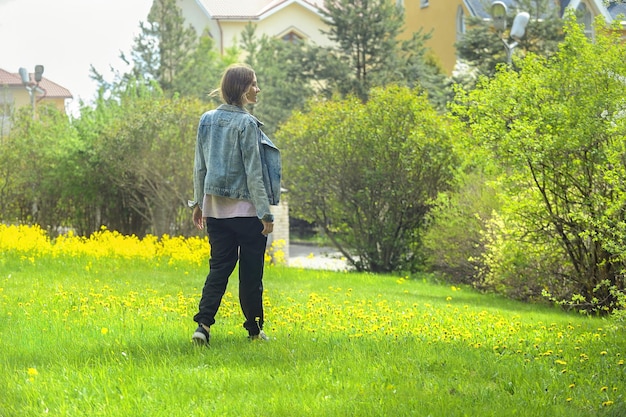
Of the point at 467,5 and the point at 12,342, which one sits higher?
the point at 467,5

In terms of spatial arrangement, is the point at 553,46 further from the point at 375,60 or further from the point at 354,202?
the point at 354,202

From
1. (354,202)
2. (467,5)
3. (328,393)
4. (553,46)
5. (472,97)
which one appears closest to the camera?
(328,393)

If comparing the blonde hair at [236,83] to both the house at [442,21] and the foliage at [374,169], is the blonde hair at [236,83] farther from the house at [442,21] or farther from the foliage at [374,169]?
the house at [442,21]

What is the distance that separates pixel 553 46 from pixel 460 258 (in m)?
17.6

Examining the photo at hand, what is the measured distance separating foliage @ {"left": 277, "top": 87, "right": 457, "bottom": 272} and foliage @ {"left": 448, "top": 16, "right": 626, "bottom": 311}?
6271 millimetres

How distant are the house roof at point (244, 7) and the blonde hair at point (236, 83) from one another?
43.8m

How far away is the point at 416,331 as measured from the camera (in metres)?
8.03

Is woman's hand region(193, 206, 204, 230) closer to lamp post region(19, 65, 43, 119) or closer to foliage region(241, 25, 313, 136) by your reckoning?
lamp post region(19, 65, 43, 119)

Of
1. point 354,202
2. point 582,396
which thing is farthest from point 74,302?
point 354,202

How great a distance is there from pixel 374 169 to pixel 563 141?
8086mm

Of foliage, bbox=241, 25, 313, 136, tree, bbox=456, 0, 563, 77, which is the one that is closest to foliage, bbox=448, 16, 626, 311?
tree, bbox=456, 0, 563, 77

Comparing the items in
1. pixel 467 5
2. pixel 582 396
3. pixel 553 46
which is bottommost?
pixel 582 396

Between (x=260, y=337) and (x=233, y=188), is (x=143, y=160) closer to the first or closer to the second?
(x=260, y=337)

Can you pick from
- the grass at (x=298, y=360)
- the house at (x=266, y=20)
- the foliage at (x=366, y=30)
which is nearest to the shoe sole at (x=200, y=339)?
the grass at (x=298, y=360)
